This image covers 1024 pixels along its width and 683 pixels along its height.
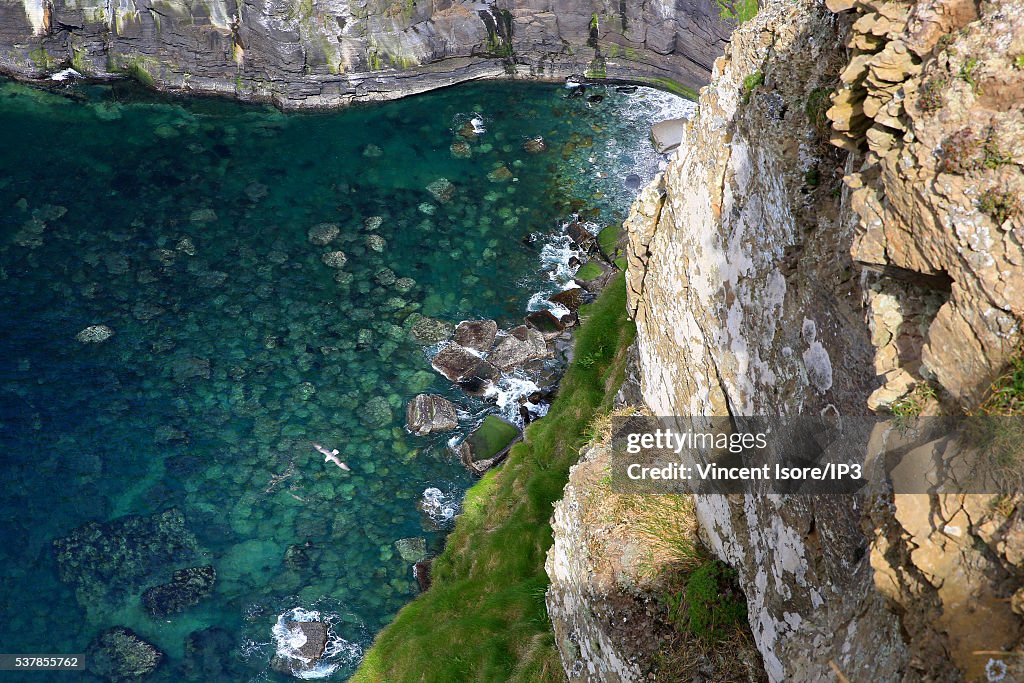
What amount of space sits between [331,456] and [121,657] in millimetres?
10599

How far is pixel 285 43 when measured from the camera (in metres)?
54.5

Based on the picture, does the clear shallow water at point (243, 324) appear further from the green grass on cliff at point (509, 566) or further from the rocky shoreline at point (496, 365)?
the green grass on cliff at point (509, 566)

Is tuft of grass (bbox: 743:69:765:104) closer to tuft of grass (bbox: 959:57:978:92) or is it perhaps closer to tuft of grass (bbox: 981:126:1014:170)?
tuft of grass (bbox: 959:57:978:92)

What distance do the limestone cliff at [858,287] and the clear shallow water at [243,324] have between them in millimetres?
17948

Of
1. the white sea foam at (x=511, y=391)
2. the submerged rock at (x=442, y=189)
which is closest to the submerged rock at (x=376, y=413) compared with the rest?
the white sea foam at (x=511, y=391)

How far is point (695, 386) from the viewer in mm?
17625

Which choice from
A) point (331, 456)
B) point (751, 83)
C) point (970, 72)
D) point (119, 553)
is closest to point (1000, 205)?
point (970, 72)

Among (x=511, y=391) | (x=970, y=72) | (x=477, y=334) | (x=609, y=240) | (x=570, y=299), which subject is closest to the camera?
(x=970, y=72)

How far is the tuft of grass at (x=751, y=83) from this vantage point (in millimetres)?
15617

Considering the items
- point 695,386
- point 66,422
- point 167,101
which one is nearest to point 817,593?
point 695,386

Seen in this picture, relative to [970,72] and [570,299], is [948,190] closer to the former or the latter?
[970,72]

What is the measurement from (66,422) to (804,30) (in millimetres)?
33631

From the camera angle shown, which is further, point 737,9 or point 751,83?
point 737,9

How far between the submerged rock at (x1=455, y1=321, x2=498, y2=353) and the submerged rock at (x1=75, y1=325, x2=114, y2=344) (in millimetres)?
16693
